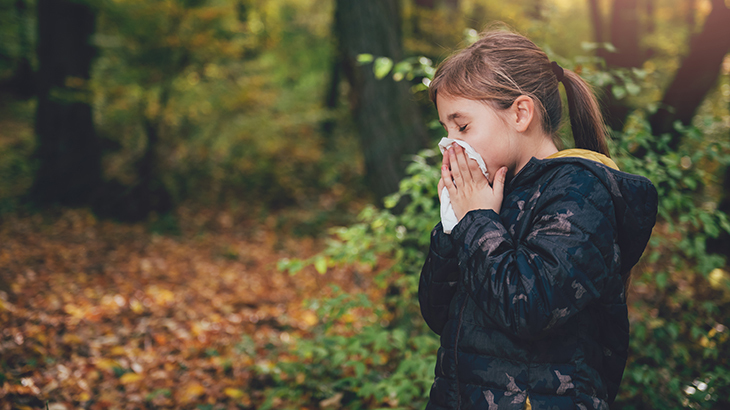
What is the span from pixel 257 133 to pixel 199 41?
2246 mm

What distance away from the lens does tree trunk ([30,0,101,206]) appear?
7262mm

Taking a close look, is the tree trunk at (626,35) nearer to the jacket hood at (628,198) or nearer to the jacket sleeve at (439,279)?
the jacket hood at (628,198)

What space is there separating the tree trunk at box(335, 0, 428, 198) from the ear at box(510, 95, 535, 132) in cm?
253

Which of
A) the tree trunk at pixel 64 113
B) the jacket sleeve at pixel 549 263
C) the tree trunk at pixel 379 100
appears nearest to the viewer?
the jacket sleeve at pixel 549 263

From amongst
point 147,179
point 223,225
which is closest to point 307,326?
point 223,225

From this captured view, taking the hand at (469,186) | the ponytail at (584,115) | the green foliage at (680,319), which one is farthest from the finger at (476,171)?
the green foliage at (680,319)

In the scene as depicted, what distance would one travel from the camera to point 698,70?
15.3ft

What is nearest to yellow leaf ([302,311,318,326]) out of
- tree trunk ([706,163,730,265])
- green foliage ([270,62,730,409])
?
green foliage ([270,62,730,409])

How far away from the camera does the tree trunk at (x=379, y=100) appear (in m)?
4.02

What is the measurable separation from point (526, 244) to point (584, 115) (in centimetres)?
66

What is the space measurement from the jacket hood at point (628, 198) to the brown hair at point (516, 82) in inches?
11.0

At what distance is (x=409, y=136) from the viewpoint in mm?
4031

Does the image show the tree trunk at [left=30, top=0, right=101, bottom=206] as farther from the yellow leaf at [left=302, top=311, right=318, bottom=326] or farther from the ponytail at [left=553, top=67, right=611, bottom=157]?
the ponytail at [left=553, top=67, right=611, bottom=157]

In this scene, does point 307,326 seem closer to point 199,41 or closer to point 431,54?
point 199,41
